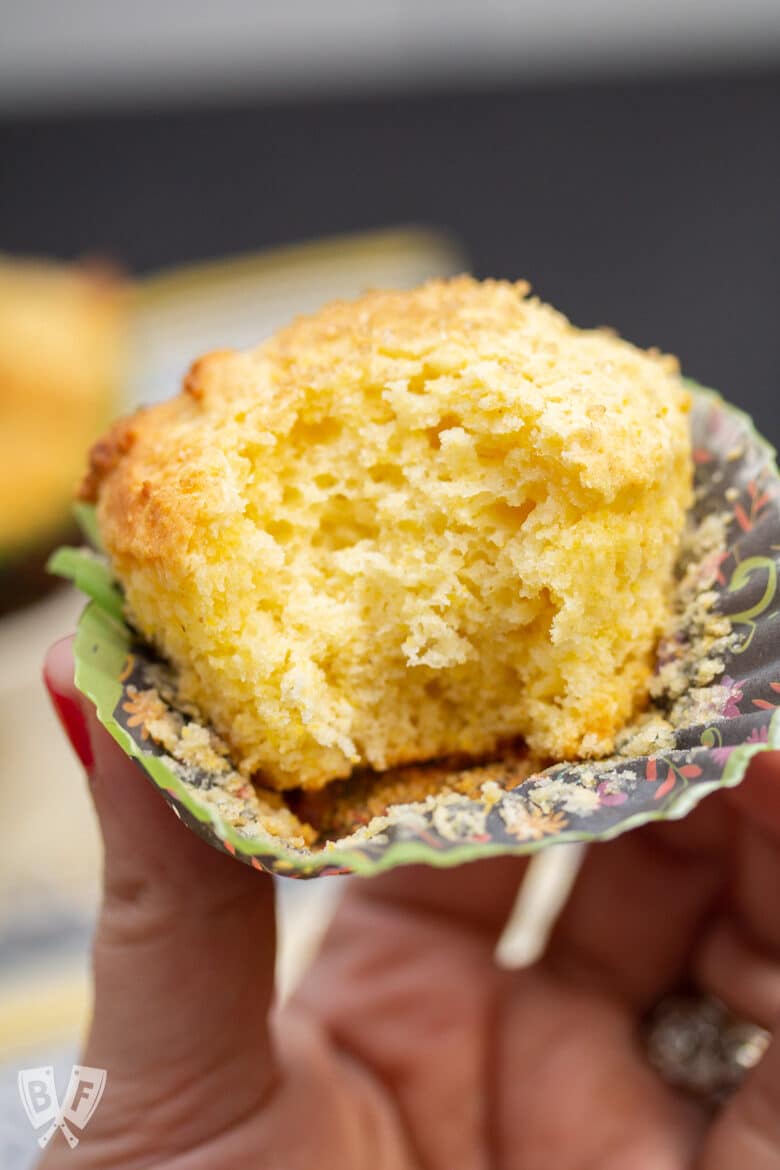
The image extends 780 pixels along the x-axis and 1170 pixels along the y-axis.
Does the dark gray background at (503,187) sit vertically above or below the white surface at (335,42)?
Result: below

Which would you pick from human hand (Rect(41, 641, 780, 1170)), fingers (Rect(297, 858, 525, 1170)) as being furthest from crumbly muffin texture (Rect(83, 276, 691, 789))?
fingers (Rect(297, 858, 525, 1170))

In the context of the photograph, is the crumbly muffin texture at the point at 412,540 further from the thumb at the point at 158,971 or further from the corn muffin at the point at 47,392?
the corn muffin at the point at 47,392

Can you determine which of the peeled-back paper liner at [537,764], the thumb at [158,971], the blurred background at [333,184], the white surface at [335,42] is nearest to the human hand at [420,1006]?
the thumb at [158,971]

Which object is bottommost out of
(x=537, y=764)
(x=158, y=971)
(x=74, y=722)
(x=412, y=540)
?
(x=158, y=971)

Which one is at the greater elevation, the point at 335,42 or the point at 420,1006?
the point at 335,42

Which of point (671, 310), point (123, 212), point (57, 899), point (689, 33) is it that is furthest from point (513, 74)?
point (57, 899)

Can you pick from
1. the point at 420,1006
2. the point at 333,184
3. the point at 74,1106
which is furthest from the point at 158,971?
the point at 333,184

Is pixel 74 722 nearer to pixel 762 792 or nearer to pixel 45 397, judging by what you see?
pixel 762 792
